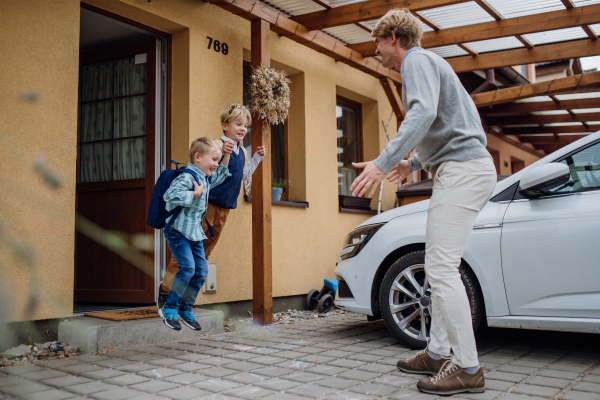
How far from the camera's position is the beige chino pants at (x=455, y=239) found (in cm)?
283

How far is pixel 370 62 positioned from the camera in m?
7.73

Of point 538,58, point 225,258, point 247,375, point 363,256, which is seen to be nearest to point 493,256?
point 363,256

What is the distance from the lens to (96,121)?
621 centimetres

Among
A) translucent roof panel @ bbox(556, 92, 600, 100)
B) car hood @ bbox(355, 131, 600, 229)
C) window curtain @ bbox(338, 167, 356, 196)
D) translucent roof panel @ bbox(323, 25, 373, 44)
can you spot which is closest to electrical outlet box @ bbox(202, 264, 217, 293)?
car hood @ bbox(355, 131, 600, 229)

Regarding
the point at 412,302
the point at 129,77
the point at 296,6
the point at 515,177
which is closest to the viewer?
the point at 515,177

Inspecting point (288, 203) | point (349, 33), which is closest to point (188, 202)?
point (288, 203)

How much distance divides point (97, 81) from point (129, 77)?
0.56 m

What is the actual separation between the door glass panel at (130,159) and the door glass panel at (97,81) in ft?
2.15

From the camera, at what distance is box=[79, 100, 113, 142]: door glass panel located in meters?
6.11

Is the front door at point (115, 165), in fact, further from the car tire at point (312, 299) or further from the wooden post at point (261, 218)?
the car tire at point (312, 299)

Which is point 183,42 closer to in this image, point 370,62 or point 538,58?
point 370,62

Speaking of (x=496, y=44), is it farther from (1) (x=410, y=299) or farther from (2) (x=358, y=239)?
(1) (x=410, y=299)

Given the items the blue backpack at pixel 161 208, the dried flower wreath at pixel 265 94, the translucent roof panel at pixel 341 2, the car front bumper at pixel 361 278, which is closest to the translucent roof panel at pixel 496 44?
the translucent roof panel at pixel 341 2

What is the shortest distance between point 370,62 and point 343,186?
1960 millimetres
